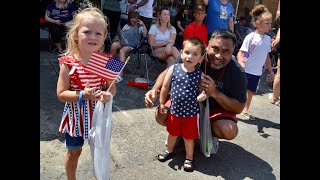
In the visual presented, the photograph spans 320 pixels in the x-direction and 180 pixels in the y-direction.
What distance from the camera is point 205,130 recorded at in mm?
3260

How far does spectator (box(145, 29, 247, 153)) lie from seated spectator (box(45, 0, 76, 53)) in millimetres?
3984

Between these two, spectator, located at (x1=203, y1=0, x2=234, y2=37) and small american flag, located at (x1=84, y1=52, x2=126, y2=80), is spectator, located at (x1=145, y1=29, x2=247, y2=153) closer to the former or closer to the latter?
small american flag, located at (x1=84, y1=52, x2=126, y2=80)

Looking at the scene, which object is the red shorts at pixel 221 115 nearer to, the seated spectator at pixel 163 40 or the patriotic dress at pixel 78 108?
the patriotic dress at pixel 78 108

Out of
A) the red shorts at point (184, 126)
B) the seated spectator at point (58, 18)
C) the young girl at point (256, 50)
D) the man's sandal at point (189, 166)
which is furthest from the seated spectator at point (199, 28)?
the man's sandal at point (189, 166)

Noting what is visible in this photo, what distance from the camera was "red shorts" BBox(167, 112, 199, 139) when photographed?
10.3ft

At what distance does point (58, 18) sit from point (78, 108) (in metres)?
4.82

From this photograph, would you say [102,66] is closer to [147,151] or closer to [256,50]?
[147,151]

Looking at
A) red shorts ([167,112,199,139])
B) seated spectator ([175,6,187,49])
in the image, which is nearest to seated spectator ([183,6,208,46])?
seated spectator ([175,6,187,49])

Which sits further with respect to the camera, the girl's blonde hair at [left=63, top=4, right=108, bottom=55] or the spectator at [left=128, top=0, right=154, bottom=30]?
the spectator at [left=128, top=0, right=154, bottom=30]
